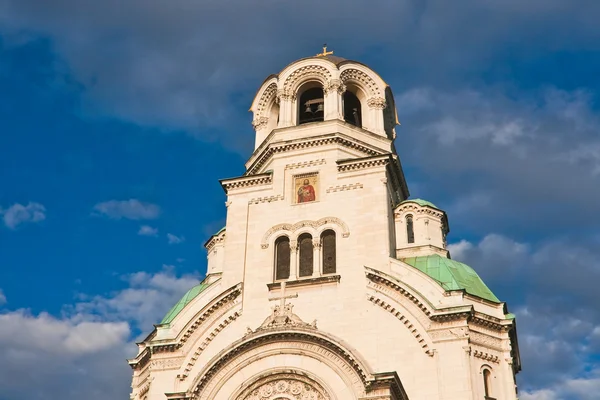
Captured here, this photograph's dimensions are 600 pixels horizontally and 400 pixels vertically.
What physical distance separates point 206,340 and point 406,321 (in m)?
6.84

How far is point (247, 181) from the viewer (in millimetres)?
32656

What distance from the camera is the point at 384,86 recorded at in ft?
116

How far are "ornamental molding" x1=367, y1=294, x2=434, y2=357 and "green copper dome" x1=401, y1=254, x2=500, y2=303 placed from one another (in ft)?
5.82

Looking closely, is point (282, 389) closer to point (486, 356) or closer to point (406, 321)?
point (406, 321)

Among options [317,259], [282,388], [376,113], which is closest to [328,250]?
[317,259]

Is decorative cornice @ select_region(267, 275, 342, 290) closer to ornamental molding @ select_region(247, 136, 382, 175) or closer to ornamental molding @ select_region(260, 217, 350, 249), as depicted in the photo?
ornamental molding @ select_region(260, 217, 350, 249)

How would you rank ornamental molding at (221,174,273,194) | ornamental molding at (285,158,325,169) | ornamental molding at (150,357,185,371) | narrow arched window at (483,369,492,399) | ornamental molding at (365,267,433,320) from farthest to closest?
1. ornamental molding at (221,174,273,194)
2. ornamental molding at (285,158,325,169)
3. ornamental molding at (150,357,185,371)
4. ornamental molding at (365,267,433,320)
5. narrow arched window at (483,369,492,399)

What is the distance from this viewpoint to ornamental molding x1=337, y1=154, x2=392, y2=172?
103 feet

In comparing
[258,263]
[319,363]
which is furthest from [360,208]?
[319,363]

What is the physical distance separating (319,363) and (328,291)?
288 centimetres

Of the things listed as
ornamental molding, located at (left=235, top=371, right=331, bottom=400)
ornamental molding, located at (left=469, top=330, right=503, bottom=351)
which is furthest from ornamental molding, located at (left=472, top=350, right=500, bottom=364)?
ornamental molding, located at (left=235, top=371, right=331, bottom=400)

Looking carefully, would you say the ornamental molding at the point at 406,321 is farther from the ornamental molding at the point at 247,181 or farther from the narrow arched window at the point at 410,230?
the ornamental molding at the point at 247,181

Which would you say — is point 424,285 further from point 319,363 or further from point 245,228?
point 245,228

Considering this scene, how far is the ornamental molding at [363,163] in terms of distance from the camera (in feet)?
103
